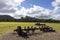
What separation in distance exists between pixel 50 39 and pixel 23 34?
4.08 metres

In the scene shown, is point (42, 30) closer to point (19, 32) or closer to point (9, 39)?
point (19, 32)

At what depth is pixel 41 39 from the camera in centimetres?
1883

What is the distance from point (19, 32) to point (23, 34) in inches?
33.3

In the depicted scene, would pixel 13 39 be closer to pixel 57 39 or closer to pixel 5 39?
pixel 5 39

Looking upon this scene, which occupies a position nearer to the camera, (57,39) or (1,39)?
(1,39)

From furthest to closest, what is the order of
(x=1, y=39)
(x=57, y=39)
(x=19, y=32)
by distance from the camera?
(x=19, y=32) → (x=57, y=39) → (x=1, y=39)

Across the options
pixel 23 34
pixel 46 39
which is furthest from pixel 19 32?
pixel 46 39

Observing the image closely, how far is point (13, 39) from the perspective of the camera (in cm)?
1839

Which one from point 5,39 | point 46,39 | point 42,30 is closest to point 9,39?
point 5,39

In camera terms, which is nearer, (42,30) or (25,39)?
(25,39)

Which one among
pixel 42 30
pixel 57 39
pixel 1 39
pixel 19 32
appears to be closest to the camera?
pixel 1 39

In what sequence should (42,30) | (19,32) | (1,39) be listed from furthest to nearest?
1. (42,30)
2. (19,32)
3. (1,39)

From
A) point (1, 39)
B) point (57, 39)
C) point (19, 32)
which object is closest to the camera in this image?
point (1, 39)

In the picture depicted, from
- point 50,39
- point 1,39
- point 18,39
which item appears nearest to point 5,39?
point 1,39
